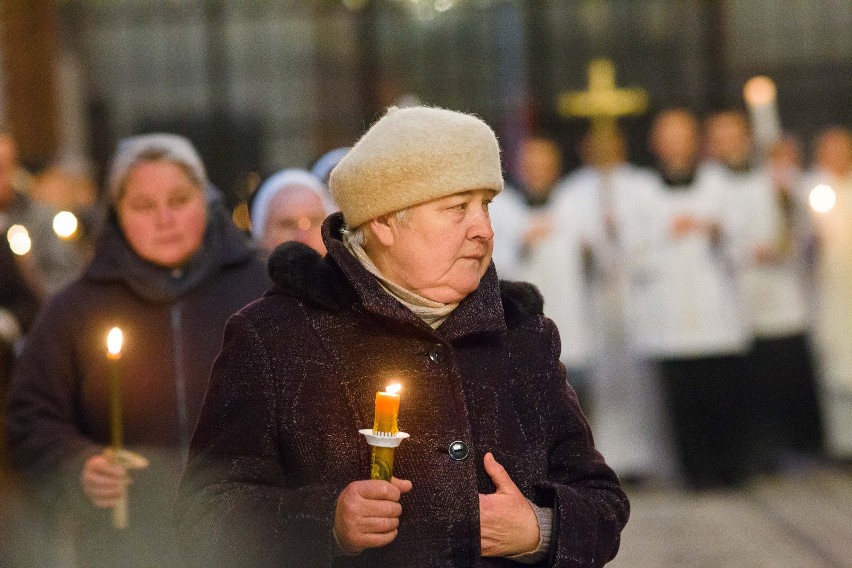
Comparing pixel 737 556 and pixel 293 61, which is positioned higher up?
pixel 293 61

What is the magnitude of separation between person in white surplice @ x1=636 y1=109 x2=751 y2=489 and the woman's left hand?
263 inches

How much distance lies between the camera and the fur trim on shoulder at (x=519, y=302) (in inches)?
129

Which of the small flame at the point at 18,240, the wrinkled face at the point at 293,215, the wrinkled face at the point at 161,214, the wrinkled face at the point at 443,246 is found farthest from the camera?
the small flame at the point at 18,240

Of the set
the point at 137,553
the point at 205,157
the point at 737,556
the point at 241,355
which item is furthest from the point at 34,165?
the point at 241,355

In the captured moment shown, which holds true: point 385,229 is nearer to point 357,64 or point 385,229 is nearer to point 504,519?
point 504,519

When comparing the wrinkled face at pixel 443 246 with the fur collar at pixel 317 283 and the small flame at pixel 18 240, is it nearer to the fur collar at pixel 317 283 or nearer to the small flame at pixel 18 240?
the fur collar at pixel 317 283

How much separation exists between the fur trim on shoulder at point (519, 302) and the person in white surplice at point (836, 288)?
7079mm

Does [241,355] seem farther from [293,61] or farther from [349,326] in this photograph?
[293,61]

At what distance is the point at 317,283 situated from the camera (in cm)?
317

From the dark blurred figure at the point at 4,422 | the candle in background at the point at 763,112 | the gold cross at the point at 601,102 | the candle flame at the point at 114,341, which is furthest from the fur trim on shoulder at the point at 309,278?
the gold cross at the point at 601,102

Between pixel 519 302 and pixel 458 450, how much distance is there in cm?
42

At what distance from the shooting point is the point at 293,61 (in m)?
16.6

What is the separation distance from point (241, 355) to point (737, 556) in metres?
4.91

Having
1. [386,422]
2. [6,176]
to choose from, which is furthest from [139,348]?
[6,176]
